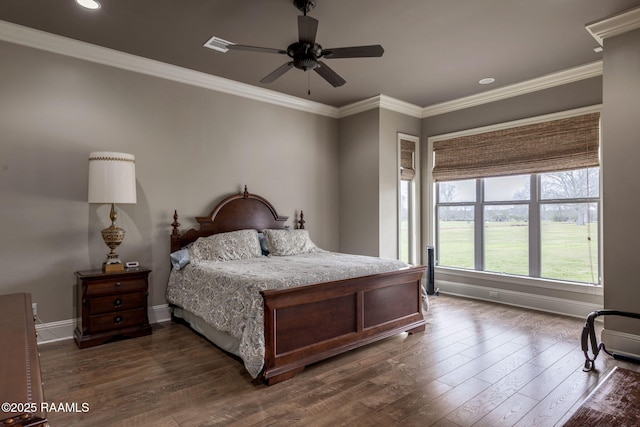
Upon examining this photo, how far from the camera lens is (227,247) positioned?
4.23m

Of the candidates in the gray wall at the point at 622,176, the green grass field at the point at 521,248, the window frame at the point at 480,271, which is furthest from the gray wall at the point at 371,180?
the gray wall at the point at 622,176

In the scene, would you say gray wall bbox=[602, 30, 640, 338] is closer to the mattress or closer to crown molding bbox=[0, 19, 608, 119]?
crown molding bbox=[0, 19, 608, 119]

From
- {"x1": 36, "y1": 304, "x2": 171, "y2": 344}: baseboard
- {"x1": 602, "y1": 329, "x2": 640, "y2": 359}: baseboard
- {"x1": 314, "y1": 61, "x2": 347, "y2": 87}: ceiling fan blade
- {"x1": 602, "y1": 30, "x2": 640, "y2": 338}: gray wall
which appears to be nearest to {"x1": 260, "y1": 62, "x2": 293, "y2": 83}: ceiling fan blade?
{"x1": 314, "y1": 61, "x2": 347, "y2": 87}: ceiling fan blade

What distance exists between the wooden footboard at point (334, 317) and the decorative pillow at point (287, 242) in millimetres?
1482

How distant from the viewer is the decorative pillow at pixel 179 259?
3959mm

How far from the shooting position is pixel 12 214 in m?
3.39

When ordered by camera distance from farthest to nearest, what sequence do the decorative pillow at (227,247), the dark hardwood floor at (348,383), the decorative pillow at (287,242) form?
the decorative pillow at (287,242) → the decorative pillow at (227,247) → the dark hardwood floor at (348,383)

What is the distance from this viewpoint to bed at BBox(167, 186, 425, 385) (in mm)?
2773

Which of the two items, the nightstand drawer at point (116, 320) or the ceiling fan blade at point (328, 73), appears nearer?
the ceiling fan blade at point (328, 73)

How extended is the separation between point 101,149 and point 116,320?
69.3 inches

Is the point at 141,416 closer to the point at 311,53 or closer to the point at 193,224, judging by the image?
the point at 193,224

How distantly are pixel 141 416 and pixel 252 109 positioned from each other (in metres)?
3.84

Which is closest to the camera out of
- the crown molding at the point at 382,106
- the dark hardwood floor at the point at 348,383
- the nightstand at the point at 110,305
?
the dark hardwood floor at the point at 348,383

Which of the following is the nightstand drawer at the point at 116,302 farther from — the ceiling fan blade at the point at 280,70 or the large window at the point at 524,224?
the large window at the point at 524,224
